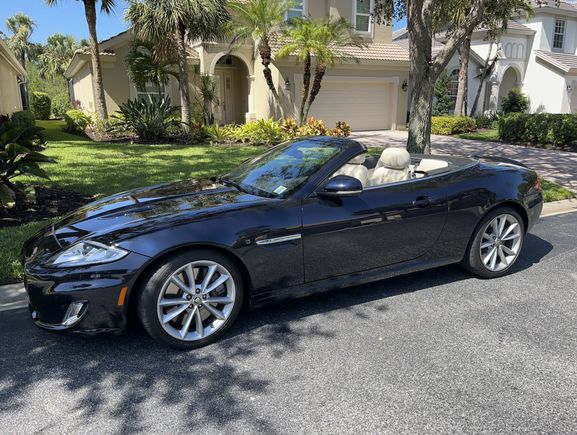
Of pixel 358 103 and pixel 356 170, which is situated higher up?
pixel 358 103

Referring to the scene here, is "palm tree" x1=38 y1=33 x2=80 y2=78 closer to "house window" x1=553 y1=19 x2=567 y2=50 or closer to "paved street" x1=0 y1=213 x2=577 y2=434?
"house window" x1=553 y1=19 x2=567 y2=50

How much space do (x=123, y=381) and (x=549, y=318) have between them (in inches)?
128

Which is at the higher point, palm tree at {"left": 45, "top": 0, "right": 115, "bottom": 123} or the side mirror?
palm tree at {"left": 45, "top": 0, "right": 115, "bottom": 123}

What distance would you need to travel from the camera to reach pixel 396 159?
451 cm

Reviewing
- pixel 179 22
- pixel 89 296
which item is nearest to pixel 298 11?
pixel 179 22

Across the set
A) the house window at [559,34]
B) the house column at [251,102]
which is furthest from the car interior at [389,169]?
the house window at [559,34]

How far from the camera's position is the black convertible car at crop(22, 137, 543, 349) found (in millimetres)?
3107

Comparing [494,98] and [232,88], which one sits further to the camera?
[494,98]

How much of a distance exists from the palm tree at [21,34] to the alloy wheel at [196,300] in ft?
193

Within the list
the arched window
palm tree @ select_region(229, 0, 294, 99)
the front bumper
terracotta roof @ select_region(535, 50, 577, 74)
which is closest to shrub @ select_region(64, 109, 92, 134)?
palm tree @ select_region(229, 0, 294, 99)

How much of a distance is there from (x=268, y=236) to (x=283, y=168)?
0.94 metres

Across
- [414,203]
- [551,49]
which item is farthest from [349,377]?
[551,49]

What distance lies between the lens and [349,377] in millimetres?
2990

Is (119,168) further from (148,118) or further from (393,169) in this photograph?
(393,169)
